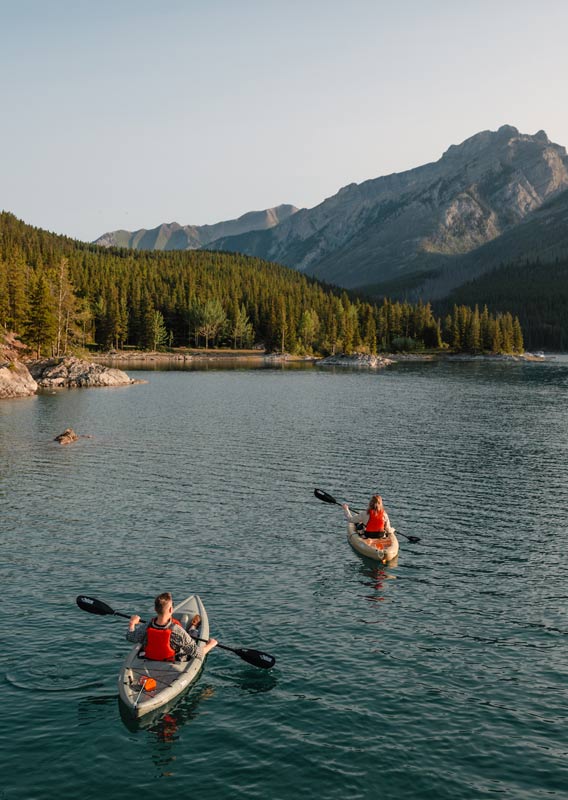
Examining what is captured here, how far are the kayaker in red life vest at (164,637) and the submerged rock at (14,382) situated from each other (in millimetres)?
86247

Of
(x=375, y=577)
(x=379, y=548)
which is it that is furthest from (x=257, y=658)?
(x=379, y=548)

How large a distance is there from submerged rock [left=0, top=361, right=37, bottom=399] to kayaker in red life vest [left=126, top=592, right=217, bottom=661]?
86247 mm

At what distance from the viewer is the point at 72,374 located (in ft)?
395

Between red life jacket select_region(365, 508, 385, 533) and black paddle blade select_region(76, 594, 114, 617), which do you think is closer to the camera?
black paddle blade select_region(76, 594, 114, 617)

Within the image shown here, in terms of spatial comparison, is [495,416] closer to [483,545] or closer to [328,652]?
[483,545]

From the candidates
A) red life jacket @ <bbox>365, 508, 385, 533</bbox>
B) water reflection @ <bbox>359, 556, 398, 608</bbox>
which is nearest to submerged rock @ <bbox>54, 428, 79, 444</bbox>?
red life jacket @ <bbox>365, 508, 385, 533</bbox>

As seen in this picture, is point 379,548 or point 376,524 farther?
point 376,524

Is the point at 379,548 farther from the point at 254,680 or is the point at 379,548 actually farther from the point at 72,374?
the point at 72,374

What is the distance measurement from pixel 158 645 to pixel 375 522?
14.5 meters

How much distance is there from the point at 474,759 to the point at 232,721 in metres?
6.19

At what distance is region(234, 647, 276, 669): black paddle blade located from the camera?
63.1 ft

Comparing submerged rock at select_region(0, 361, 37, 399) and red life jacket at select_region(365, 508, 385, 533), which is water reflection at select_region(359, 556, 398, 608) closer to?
red life jacket at select_region(365, 508, 385, 533)

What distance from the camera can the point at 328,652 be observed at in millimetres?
21219

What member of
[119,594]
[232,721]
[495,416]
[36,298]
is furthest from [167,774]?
[36,298]
